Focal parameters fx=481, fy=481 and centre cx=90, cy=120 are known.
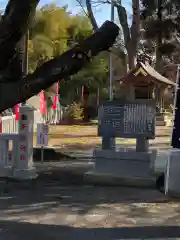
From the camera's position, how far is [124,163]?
969cm

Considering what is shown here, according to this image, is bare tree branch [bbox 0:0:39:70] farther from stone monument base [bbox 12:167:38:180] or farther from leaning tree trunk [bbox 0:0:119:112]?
stone monument base [bbox 12:167:38:180]

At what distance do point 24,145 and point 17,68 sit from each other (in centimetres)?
412

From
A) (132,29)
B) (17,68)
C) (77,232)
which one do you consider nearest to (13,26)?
→ (17,68)

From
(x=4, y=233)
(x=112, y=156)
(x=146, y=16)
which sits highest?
(x=146, y=16)

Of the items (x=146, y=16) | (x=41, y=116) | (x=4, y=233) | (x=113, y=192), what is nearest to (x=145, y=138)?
(x=113, y=192)

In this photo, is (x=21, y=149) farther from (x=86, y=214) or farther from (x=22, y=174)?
(x=86, y=214)

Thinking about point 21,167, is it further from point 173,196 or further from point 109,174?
point 173,196

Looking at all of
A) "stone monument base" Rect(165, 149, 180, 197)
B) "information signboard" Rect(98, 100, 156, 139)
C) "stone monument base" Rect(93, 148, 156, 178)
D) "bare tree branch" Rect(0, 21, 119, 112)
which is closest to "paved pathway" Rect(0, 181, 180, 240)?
"stone monument base" Rect(165, 149, 180, 197)

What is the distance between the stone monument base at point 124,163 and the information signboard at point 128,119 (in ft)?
1.20

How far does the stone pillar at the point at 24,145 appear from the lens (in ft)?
31.9

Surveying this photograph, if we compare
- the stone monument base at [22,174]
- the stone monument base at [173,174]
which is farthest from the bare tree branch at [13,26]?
the stone monument base at [22,174]

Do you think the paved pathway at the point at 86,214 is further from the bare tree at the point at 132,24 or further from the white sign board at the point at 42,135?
the bare tree at the point at 132,24

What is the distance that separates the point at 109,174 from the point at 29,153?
168cm

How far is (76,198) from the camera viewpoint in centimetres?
826
